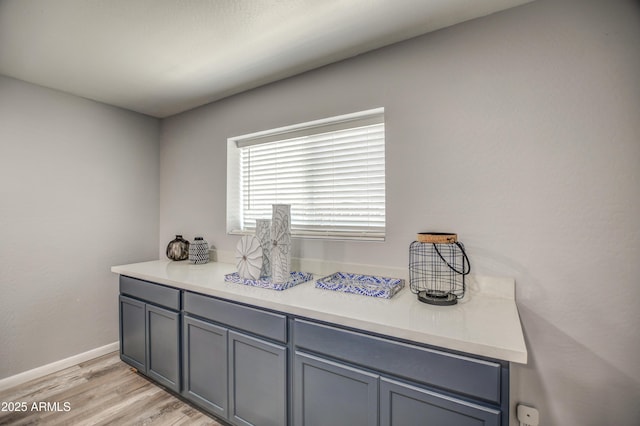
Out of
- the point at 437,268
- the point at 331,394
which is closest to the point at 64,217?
the point at 331,394

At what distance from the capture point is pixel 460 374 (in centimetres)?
106

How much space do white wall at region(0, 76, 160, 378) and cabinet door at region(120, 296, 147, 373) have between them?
1.70 feet

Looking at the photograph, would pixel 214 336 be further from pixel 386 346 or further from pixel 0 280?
pixel 0 280

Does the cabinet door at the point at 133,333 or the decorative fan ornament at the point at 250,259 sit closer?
the decorative fan ornament at the point at 250,259

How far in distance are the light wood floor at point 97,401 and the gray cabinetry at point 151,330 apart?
0.12 m

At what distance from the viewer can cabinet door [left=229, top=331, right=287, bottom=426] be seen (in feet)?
4.91

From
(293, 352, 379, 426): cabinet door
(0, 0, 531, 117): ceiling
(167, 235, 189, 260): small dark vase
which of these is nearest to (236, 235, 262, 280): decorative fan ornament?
(293, 352, 379, 426): cabinet door

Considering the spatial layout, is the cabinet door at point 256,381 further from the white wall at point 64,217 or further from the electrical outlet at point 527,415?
the white wall at point 64,217

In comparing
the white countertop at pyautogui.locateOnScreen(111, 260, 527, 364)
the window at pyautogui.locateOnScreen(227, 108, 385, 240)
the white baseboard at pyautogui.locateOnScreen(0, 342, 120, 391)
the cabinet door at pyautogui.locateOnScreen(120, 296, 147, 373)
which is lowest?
the white baseboard at pyautogui.locateOnScreen(0, 342, 120, 391)

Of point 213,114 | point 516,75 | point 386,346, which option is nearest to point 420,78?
point 516,75

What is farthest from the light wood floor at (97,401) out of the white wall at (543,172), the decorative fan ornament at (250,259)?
the white wall at (543,172)

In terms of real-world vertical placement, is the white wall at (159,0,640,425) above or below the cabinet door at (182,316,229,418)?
above

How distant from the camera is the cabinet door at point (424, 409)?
40.5 inches

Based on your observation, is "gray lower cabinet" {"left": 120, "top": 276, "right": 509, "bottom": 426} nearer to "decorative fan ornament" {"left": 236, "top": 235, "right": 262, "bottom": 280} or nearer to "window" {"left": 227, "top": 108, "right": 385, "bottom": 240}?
"decorative fan ornament" {"left": 236, "top": 235, "right": 262, "bottom": 280}
